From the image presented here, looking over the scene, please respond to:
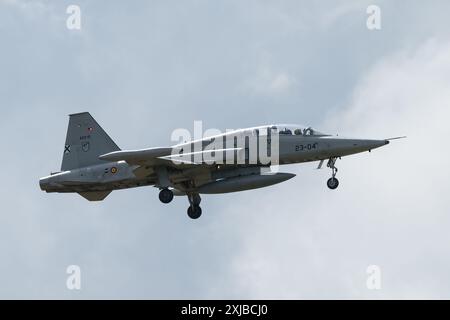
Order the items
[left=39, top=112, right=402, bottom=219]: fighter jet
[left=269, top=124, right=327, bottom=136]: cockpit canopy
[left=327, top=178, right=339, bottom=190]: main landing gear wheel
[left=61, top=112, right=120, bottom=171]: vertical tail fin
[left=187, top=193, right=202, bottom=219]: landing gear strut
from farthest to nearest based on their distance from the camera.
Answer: [left=187, top=193, right=202, bottom=219]: landing gear strut
[left=61, top=112, right=120, bottom=171]: vertical tail fin
[left=269, top=124, right=327, bottom=136]: cockpit canopy
[left=39, top=112, right=402, bottom=219]: fighter jet
[left=327, top=178, right=339, bottom=190]: main landing gear wheel

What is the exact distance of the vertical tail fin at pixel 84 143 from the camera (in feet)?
132

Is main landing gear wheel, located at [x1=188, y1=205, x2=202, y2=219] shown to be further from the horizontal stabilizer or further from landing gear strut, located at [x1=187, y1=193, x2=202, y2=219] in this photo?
the horizontal stabilizer

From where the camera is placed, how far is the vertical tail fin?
1583 inches

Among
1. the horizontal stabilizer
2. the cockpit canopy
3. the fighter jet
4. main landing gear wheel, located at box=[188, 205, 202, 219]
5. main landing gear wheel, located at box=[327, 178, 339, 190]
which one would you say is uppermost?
the cockpit canopy

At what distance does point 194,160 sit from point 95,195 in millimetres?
5151

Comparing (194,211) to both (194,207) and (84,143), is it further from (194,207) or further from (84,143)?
(84,143)

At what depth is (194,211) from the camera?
40750 mm

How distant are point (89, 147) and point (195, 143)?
14.9 feet

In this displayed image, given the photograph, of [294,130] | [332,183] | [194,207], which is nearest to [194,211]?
[194,207]

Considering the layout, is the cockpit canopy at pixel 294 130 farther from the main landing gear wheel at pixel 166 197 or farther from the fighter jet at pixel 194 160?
the main landing gear wheel at pixel 166 197

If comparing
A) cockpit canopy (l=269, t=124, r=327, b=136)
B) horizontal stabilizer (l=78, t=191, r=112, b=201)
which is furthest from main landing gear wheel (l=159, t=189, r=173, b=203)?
cockpit canopy (l=269, t=124, r=327, b=136)
